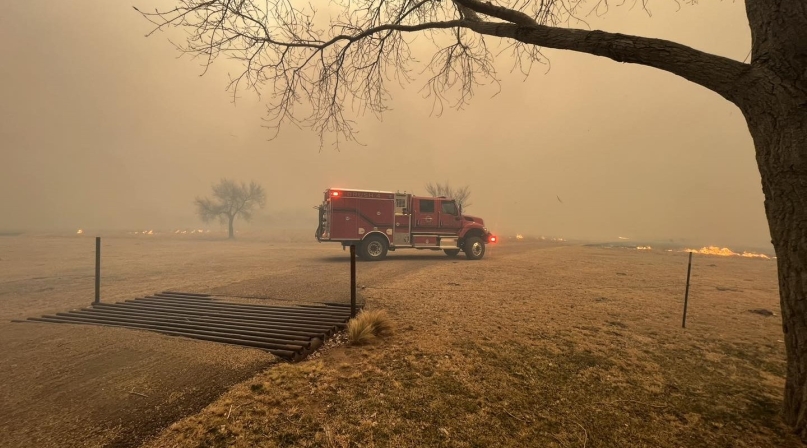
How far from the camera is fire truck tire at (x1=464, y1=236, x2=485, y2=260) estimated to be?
15.3 m

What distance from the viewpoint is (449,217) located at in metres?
15.1

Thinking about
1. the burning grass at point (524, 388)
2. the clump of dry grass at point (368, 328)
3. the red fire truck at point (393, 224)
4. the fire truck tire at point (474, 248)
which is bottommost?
the burning grass at point (524, 388)

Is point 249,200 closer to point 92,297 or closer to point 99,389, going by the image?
point 92,297

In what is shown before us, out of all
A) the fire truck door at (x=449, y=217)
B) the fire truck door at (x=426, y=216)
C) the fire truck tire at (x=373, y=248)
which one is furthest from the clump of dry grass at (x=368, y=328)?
the fire truck door at (x=449, y=217)

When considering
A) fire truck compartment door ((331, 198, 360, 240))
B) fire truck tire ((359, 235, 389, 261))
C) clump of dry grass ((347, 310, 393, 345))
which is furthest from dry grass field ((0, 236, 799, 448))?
fire truck tire ((359, 235, 389, 261))

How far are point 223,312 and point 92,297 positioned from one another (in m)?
4.63

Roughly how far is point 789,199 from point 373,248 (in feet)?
41.4

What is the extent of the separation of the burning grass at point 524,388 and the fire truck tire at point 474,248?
30.4ft

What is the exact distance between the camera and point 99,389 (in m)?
2.84

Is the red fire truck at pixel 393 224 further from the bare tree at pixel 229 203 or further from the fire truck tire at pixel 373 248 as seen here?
the bare tree at pixel 229 203

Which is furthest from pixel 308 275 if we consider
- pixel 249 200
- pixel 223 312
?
pixel 249 200

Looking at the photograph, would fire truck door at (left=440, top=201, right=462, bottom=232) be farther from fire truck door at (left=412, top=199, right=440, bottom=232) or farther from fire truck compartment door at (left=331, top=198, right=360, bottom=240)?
fire truck compartment door at (left=331, top=198, right=360, bottom=240)

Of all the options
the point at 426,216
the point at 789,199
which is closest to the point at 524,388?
→ the point at 789,199

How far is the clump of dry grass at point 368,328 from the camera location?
4.24 metres
